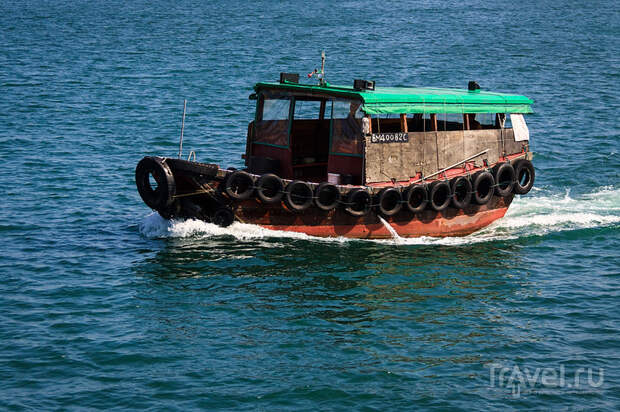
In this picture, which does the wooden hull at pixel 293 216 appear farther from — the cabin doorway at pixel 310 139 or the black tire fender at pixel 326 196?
the cabin doorway at pixel 310 139

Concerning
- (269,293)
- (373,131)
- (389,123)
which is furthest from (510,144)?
(269,293)

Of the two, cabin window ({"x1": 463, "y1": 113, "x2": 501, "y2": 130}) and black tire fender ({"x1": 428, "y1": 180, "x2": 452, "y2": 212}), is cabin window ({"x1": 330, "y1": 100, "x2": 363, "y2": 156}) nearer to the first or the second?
black tire fender ({"x1": 428, "y1": 180, "x2": 452, "y2": 212})

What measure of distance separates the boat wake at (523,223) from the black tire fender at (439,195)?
0.84 m

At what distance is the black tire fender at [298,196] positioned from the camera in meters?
17.7

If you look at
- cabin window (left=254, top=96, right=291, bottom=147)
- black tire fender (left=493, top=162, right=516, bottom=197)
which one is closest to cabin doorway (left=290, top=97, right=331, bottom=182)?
cabin window (left=254, top=96, right=291, bottom=147)

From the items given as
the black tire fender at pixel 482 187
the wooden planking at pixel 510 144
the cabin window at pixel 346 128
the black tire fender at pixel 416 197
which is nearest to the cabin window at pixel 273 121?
the cabin window at pixel 346 128

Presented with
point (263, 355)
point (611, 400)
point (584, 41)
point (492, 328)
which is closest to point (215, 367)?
point (263, 355)

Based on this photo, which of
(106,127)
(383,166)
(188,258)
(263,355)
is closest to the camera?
(263,355)

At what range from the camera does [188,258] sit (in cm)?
1744

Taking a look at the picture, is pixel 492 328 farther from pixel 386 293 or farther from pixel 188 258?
pixel 188 258

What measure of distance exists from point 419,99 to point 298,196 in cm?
384

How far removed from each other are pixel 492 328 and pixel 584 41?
44649 millimetres

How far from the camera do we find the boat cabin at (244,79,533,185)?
18.5 m

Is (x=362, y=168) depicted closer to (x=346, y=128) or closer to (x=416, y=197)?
(x=346, y=128)
